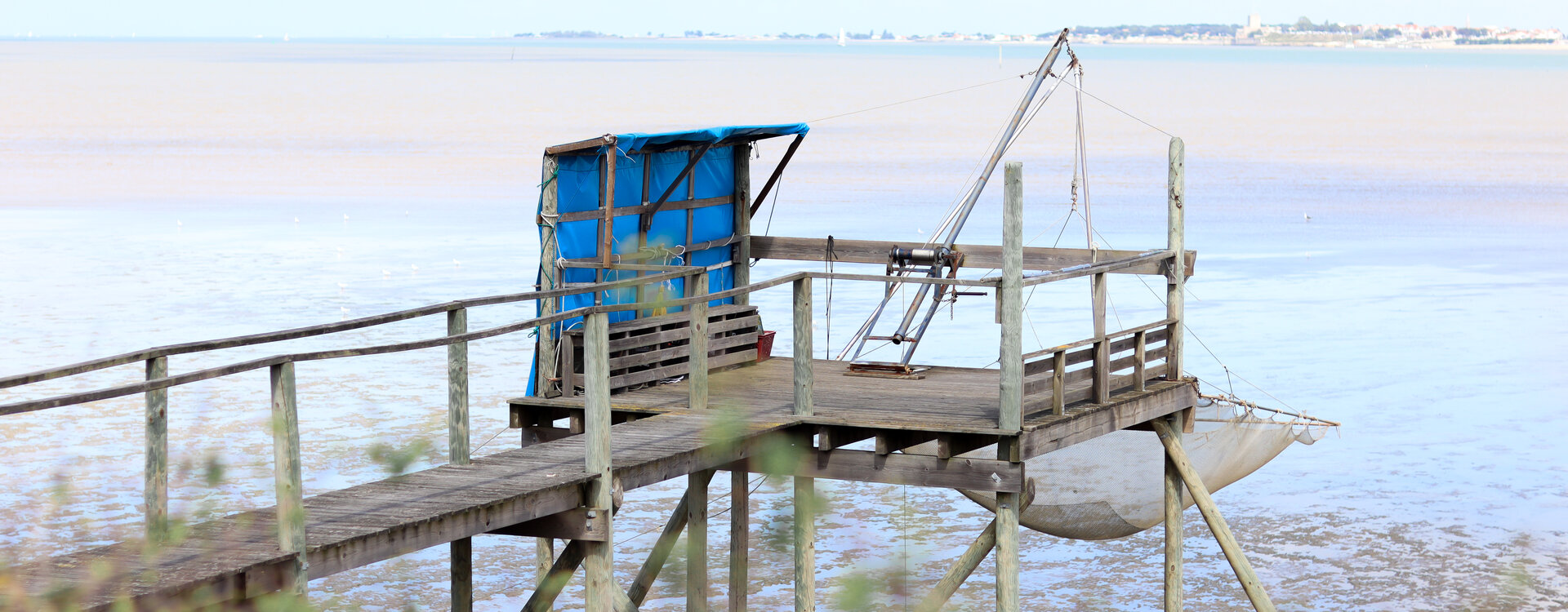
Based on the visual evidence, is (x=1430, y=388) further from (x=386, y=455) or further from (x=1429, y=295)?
(x=386, y=455)

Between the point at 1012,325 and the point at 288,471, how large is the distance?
13.9 feet

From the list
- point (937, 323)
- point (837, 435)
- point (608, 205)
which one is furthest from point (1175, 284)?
point (937, 323)

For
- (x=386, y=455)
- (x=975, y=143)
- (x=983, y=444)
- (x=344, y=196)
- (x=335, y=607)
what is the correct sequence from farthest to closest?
(x=975, y=143) → (x=344, y=196) → (x=335, y=607) → (x=983, y=444) → (x=386, y=455)

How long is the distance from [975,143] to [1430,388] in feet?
128

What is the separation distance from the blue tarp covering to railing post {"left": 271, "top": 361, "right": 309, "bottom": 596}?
3695 millimetres

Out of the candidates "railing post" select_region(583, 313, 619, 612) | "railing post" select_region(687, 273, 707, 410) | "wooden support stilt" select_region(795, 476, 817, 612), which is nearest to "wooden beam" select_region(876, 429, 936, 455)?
"wooden support stilt" select_region(795, 476, 817, 612)

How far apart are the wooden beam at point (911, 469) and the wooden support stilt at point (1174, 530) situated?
234 centimetres

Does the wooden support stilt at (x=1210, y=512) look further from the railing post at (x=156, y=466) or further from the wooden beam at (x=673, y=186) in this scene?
the railing post at (x=156, y=466)

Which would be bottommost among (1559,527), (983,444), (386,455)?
(1559,527)

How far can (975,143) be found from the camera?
5906 centimetres

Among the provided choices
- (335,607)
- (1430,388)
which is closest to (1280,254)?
(1430,388)

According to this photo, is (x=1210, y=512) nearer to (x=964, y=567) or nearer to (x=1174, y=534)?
(x=1174, y=534)

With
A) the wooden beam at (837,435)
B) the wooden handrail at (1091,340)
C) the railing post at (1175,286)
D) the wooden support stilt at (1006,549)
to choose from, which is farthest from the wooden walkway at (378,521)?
the railing post at (1175,286)

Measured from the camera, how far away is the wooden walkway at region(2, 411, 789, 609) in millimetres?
6363
